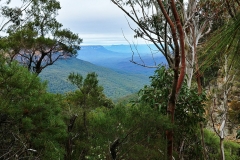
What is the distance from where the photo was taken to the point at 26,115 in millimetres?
2918

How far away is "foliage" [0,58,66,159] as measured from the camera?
2.77 m

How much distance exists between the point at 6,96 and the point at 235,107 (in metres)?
5.93

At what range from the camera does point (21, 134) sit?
10.5ft

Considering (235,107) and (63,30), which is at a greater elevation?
(63,30)

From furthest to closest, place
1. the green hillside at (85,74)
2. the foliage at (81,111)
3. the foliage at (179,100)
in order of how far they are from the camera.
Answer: the green hillside at (85,74)
the foliage at (81,111)
the foliage at (179,100)

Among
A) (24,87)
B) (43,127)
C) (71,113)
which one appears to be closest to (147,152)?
(43,127)

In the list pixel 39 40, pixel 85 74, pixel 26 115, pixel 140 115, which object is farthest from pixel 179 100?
pixel 85 74

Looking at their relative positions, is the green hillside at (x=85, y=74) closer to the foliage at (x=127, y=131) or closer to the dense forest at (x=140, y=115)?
the dense forest at (x=140, y=115)

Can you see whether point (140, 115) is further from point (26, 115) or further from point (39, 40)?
point (39, 40)

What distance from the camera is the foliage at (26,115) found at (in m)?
2.77

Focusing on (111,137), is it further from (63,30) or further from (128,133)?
(63,30)

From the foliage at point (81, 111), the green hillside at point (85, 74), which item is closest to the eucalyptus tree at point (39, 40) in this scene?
the foliage at point (81, 111)

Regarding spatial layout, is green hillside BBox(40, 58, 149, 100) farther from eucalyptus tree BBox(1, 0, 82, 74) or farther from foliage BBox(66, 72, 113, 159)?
foliage BBox(66, 72, 113, 159)

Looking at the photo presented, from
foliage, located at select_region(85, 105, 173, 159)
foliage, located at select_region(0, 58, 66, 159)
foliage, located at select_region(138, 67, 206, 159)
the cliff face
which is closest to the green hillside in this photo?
the cliff face
